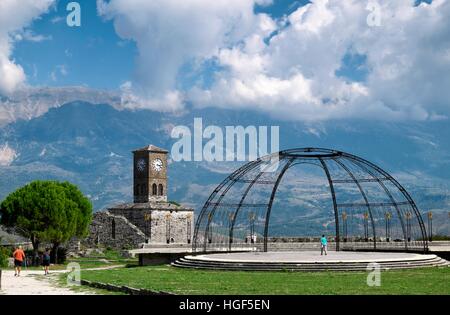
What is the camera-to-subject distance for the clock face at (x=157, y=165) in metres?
96.8

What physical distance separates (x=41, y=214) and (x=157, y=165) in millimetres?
48059

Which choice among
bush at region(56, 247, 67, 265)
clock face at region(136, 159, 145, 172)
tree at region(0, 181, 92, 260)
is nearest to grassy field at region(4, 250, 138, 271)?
bush at region(56, 247, 67, 265)

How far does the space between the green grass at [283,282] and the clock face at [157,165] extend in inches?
2440

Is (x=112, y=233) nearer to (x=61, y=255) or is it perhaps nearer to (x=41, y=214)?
(x=61, y=255)

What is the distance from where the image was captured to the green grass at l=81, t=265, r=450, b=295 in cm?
2428

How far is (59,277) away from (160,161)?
65081 millimetres

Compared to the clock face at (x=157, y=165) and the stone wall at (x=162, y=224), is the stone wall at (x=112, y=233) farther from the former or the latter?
the clock face at (x=157, y=165)

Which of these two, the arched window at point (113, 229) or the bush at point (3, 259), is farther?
the arched window at point (113, 229)

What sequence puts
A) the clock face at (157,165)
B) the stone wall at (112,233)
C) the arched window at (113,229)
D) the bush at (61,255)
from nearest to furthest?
1. the bush at (61,255)
2. the stone wall at (112,233)
3. the arched window at (113,229)
4. the clock face at (157,165)

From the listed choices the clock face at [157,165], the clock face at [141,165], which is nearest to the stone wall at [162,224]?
the clock face at [157,165]

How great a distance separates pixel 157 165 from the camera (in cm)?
9738
